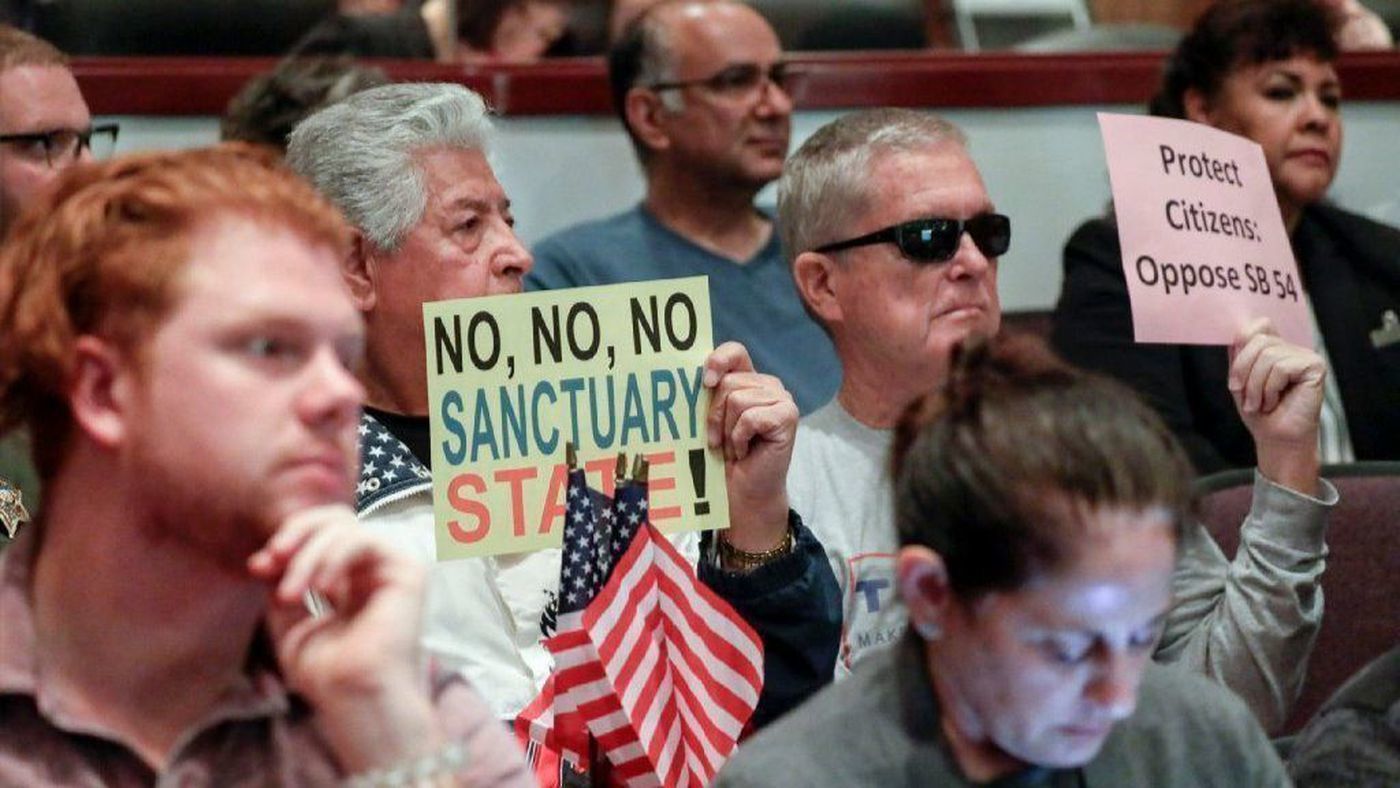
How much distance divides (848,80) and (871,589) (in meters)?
2.43

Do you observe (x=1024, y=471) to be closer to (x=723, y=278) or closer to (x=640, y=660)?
(x=640, y=660)

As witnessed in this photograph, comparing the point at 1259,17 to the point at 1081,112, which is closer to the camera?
the point at 1259,17

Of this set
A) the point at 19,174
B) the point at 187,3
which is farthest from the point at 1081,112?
the point at 19,174

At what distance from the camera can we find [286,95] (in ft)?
13.8

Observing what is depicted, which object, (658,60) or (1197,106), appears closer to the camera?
(1197,106)

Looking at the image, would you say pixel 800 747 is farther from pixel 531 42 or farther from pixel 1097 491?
pixel 531 42

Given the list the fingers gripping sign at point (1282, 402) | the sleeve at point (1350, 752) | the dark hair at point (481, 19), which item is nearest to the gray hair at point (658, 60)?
the dark hair at point (481, 19)

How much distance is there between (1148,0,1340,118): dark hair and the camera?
14.6 ft

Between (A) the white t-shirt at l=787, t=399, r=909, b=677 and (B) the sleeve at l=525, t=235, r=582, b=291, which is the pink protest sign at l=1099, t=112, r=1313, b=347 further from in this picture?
(B) the sleeve at l=525, t=235, r=582, b=291

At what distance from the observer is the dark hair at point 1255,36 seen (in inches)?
175

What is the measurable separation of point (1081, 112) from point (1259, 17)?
32.7 inches

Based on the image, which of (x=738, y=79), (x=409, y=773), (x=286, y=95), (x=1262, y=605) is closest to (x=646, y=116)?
(x=738, y=79)

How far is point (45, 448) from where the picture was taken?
1.80 meters

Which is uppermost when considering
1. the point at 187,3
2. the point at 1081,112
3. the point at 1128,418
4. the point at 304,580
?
the point at 187,3
